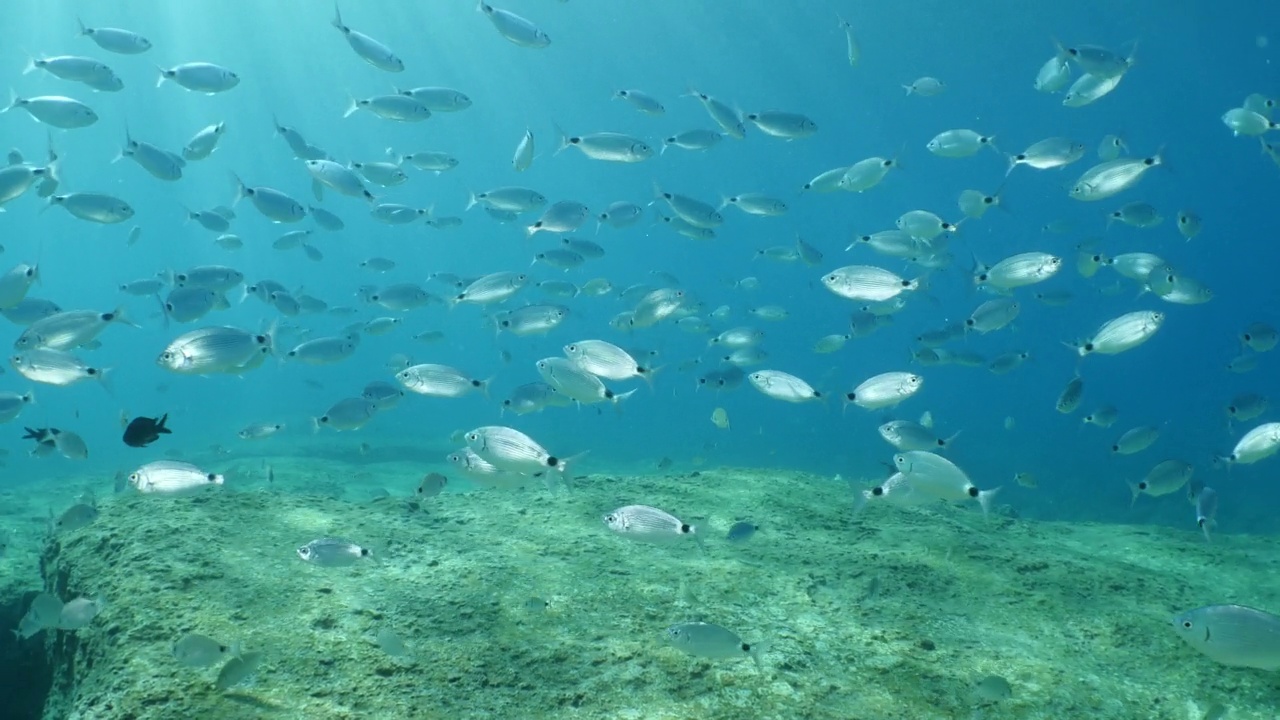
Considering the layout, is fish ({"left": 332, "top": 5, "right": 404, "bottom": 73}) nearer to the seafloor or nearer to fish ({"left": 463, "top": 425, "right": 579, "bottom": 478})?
the seafloor

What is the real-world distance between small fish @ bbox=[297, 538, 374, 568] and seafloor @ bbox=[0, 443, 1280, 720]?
22 centimetres

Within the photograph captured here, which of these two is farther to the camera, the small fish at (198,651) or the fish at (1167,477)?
the fish at (1167,477)

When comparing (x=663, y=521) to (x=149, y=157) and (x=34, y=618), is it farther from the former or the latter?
(x=149, y=157)

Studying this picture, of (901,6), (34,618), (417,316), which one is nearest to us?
(34,618)

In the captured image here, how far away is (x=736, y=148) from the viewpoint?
62.4m

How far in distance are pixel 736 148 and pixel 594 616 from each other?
2477 inches

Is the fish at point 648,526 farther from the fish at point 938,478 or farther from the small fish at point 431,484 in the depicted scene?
the small fish at point 431,484

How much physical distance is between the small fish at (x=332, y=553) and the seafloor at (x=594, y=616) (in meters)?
0.22

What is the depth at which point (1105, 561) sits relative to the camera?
19.4ft

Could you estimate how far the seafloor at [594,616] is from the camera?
338 centimetres

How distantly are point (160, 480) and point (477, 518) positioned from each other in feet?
8.81

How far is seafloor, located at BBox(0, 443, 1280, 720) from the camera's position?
133 inches

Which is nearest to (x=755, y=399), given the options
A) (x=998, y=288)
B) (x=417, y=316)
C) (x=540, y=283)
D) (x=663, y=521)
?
(x=540, y=283)

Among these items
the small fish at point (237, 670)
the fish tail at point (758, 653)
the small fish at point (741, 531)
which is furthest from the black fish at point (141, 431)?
the small fish at point (741, 531)
